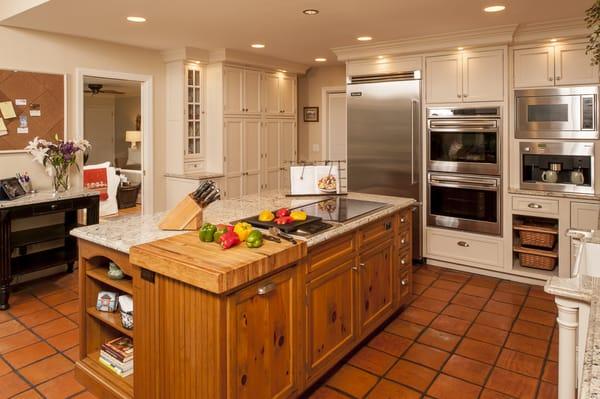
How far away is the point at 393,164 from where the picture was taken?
16.3ft

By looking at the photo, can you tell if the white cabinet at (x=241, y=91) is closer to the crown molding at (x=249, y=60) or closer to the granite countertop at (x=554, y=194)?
the crown molding at (x=249, y=60)

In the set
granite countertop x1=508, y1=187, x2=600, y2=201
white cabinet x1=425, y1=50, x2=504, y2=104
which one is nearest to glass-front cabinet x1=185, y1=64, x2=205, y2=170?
white cabinet x1=425, y1=50, x2=504, y2=104

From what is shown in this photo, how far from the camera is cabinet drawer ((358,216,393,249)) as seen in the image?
2.80 meters

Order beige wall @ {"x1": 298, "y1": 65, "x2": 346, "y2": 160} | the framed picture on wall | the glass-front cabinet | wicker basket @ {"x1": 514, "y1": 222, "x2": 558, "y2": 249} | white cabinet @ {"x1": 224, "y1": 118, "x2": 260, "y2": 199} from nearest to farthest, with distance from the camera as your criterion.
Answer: wicker basket @ {"x1": 514, "y1": 222, "x2": 558, "y2": 249} → the glass-front cabinet → white cabinet @ {"x1": 224, "y1": 118, "x2": 260, "y2": 199} → beige wall @ {"x1": 298, "y1": 65, "x2": 346, "y2": 160} → the framed picture on wall

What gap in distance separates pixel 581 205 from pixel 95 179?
6.46 metres

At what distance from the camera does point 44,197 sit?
3930mm

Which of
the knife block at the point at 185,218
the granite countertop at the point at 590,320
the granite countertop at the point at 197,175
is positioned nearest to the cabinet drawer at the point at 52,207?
the granite countertop at the point at 197,175

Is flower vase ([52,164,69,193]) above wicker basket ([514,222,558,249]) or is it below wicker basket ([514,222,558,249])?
above

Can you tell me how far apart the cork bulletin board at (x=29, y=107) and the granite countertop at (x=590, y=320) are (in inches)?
177

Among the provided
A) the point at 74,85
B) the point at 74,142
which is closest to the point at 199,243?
the point at 74,142

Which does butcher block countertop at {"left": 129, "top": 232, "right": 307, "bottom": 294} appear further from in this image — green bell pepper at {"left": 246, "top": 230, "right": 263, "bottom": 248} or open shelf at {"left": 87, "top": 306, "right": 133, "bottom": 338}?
open shelf at {"left": 87, "top": 306, "right": 133, "bottom": 338}

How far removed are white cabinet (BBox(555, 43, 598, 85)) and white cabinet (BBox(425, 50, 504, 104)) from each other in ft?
1.60

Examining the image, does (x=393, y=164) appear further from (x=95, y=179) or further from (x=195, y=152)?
(x=95, y=179)

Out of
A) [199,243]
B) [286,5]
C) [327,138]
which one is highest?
[286,5]
